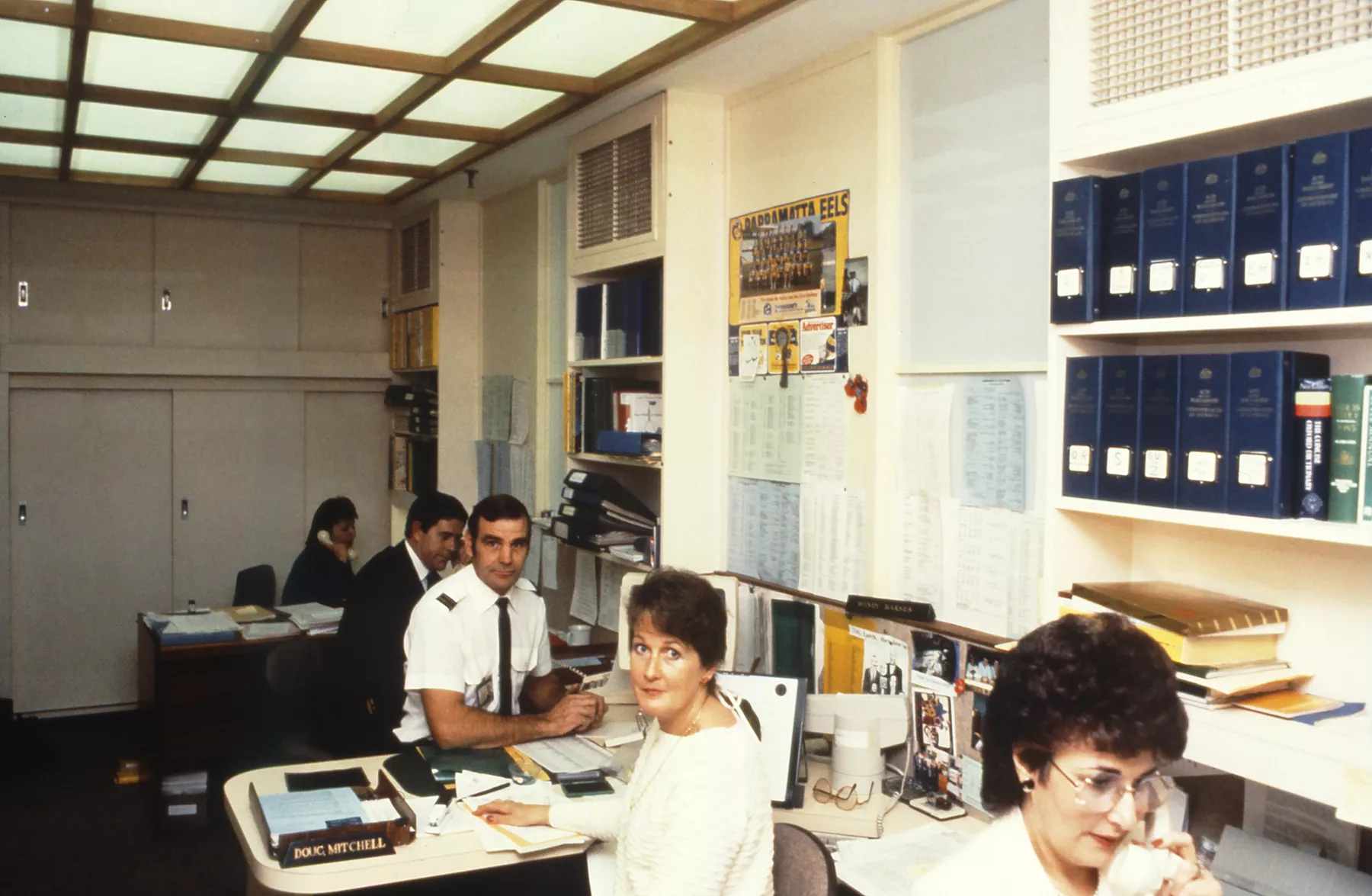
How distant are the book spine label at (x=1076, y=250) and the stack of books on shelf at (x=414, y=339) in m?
4.09

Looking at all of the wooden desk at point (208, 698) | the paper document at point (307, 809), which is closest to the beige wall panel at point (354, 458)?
the wooden desk at point (208, 698)

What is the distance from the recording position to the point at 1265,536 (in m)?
1.96

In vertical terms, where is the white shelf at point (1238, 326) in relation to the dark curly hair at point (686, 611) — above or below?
above

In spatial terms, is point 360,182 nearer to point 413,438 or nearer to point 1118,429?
point 413,438

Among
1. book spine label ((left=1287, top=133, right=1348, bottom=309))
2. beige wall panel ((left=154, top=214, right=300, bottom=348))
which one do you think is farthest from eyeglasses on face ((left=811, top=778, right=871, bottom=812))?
beige wall panel ((left=154, top=214, right=300, bottom=348))

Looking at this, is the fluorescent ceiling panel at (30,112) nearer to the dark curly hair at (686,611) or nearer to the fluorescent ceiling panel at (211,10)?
the fluorescent ceiling panel at (211,10)

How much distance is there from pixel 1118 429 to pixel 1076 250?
342 mm

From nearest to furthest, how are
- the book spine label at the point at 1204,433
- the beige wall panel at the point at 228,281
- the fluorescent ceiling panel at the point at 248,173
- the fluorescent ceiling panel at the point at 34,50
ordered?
1. the book spine label at the point at 1204,433
2. the fluorescent ceiling panel at the point at 34,50
3. the fluorescent ceiling panel at the point at 248,173
4. the beige wall panel at the point at 228,281

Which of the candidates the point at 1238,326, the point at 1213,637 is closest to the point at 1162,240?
the point at 1238,326

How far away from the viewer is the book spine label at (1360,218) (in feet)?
5.27

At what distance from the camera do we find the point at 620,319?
3.88 meters

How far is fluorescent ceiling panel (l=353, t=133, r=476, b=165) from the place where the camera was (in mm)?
4344

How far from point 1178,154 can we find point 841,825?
1565 millimetres

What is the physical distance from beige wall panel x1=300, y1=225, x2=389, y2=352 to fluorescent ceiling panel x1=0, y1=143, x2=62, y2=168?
4.89ft
